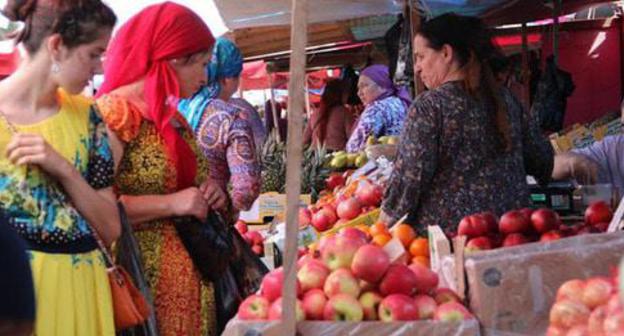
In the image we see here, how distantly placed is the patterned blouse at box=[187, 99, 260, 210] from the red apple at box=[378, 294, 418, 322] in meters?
1.53

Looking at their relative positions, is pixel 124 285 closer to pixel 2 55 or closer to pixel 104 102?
pixel 104 102

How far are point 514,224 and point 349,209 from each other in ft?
5.75

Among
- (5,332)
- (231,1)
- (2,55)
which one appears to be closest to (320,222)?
(231,1)

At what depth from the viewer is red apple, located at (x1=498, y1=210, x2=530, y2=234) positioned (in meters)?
3.37

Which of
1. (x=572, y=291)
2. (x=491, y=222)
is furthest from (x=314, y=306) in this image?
(x=491, y=222)

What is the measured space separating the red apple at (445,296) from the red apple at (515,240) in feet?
2.17

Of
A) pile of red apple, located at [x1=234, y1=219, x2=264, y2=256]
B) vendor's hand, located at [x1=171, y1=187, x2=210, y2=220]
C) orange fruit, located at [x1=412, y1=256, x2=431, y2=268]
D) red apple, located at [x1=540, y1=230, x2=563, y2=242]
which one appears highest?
vendor's hand, located at [x1=171, y1=187, x2=210, y2=220]

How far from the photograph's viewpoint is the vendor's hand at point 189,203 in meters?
3.22

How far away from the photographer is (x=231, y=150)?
4.04m

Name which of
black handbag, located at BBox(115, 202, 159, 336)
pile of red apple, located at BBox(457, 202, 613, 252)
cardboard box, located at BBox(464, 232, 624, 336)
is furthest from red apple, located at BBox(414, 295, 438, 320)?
black handbag, located at BBox(115, 202, 159, 336)

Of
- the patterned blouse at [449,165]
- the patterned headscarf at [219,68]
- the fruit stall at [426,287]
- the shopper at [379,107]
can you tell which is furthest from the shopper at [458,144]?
the shopper at [379,107]

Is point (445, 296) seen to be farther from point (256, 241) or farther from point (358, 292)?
point (256, 241)

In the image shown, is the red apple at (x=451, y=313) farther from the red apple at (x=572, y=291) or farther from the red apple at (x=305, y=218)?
the red apple at (x=305, y=218)

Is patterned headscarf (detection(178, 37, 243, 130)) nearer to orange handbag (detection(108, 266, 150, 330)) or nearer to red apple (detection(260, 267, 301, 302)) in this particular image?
orange handbag (detection(108, 266, 150, 330))
